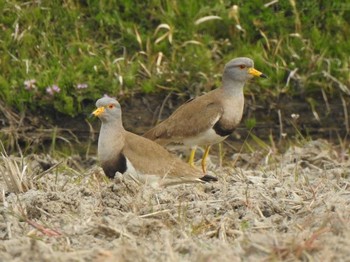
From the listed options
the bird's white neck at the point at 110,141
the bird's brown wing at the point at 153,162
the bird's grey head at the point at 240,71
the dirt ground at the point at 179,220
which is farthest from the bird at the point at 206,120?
the dirt ground at the point at 179,220

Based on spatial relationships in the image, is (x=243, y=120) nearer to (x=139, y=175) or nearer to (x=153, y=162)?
(x=153, y=162)

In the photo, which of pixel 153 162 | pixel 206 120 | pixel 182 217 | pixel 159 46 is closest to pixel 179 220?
pixel 182 217

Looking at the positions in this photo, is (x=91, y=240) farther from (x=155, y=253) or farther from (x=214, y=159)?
(x=214, y=159)

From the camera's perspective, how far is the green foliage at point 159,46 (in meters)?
9.59

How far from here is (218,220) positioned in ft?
18.1

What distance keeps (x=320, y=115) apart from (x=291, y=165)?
5.57 feet

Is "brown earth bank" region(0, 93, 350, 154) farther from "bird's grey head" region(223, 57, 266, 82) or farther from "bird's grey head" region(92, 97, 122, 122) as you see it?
"bird's grey head" region(92, 97, 122, 122)

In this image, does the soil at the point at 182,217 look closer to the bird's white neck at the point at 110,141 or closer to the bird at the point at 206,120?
the bird's white neck at the point at 110,141

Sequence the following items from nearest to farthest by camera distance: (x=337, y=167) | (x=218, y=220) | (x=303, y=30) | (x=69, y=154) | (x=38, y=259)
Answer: (x=38, y=259)
(x=218, y=220)
(x=337, y=167)
(x=69, y=154)
(x=303, y=30)

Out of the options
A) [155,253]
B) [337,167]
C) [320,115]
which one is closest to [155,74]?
[320,115]

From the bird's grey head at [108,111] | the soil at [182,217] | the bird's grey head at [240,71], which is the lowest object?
the bird's grey head at [240,71]

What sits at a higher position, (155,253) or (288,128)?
(155,253)

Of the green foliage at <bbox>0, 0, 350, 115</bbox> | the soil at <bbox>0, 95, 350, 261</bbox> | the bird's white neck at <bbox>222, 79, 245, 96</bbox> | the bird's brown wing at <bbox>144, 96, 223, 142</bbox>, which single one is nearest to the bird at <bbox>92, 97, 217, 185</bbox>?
the soil at <bbox>0, 95, 350, 261</bbox>

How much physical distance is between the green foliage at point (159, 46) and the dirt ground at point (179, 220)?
2440mm
